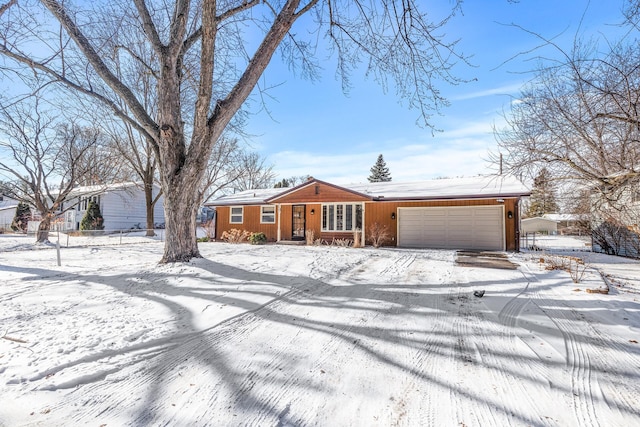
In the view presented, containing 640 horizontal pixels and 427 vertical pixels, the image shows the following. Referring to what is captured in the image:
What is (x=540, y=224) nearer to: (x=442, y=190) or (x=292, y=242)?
(x=442, y=190)

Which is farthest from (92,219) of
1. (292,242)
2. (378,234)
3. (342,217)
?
(378,234)

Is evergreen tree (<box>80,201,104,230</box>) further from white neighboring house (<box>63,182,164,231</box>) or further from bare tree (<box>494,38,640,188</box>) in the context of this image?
bare tree (<box>494,38,640,188</box>)

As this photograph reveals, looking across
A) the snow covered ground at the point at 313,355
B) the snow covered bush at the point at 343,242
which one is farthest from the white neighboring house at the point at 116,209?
the snow covered ground at the point at 313,355

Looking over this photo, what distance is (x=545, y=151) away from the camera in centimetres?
672

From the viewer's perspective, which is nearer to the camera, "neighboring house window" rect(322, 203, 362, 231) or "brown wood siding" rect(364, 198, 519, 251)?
"brown wood siding" rect(364, 198, 519, 251)

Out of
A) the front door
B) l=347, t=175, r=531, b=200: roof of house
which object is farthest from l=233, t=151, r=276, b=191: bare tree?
l=347, t=175, r=531, b=200: roof of house

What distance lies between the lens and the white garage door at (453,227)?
12.0 m

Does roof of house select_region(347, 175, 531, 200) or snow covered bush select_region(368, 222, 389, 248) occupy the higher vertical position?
roof of house select_region(347, 175, 531, 200)

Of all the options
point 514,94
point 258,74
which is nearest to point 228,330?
point 258,74

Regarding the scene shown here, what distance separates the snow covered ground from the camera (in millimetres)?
1816

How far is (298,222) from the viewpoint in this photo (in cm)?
1602

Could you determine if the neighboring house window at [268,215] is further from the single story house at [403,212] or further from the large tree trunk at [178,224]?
the large tree trunk at [178,224]

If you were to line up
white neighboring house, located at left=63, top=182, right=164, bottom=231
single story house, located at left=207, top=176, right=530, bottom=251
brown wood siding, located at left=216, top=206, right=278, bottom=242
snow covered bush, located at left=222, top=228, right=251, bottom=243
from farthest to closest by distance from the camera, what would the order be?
white neighboring house, located at left=63, top=182, right=164, bottom=231, brown wood siding, located at left=216, top=206, right=278, bottom=242, snow covered bush, located at left=222, top=228, right=251, bottom=243, single story house, located at left=207, top=176, right=530, bottom=251

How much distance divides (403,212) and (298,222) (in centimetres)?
547
